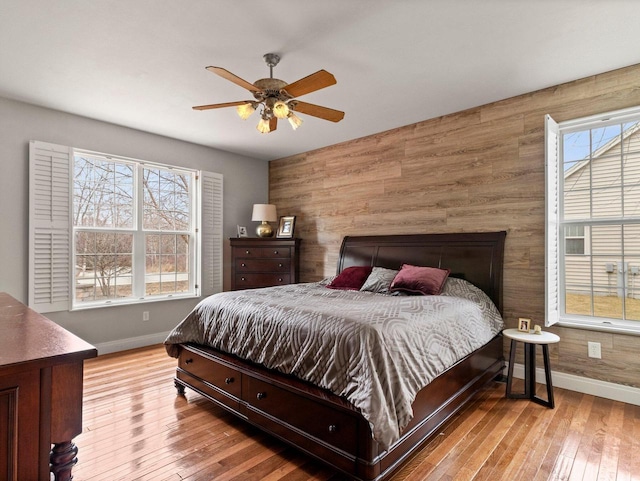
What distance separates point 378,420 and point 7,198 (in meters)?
3.86

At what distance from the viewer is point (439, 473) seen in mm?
1878

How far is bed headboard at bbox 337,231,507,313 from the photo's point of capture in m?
3.30

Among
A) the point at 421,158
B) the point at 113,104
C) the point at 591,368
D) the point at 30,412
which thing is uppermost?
the point at 113,104

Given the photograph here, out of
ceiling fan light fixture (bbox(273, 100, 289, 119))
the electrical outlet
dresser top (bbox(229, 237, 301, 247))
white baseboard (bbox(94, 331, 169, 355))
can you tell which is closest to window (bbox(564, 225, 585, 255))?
the electrical outlet

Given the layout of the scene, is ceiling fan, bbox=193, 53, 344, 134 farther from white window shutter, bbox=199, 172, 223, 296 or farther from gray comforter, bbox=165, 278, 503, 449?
white window shutter, bbox=199, 172, 223, 296

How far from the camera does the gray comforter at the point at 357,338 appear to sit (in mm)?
1750

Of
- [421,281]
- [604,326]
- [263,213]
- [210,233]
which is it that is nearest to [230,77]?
[421,281]

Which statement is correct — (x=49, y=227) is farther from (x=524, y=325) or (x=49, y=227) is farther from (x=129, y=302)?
(x=524, y=325)

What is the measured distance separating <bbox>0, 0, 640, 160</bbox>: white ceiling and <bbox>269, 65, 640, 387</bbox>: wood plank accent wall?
200 millimetres

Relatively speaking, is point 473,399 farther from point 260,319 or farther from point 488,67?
point 488,67

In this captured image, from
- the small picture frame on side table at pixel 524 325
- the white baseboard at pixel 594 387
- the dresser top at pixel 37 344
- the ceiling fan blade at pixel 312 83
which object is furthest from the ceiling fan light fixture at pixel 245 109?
the white baseboard at pixel 594 387

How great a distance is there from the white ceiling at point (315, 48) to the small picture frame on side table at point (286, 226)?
195 cm

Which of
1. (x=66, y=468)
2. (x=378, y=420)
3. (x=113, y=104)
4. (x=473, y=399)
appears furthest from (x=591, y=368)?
(x=113, y=104)

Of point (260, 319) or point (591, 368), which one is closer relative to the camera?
point (260, 319)
